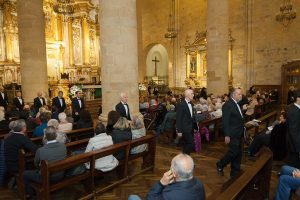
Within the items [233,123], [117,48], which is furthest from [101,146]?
[117,48]

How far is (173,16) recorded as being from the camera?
872 inches

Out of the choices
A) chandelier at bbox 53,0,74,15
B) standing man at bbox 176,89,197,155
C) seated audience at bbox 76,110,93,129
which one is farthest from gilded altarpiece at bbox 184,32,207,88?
standing man at bbox 176,89,197,155

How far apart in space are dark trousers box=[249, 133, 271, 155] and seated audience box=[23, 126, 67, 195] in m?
4.27

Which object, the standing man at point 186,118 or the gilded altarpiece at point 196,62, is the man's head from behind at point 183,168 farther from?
the gilded altarpiece at point 196,62

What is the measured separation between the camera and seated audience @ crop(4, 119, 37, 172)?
4348 mm

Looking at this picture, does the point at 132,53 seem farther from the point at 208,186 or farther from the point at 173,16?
the point at 173,16

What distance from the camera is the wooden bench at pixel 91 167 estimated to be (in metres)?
3.55

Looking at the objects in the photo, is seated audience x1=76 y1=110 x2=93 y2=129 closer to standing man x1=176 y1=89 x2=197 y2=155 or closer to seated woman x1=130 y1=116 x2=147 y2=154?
seated woman x1=130 y1=116 x2=147 y2=154

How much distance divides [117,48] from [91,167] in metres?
3.10

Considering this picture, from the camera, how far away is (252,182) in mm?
3295

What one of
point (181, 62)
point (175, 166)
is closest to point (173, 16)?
point (181, 62)

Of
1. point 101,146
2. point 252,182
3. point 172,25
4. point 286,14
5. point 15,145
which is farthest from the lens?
point 172,25

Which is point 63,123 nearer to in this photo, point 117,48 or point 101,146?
point 101,146

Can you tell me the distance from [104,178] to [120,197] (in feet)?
2.98
